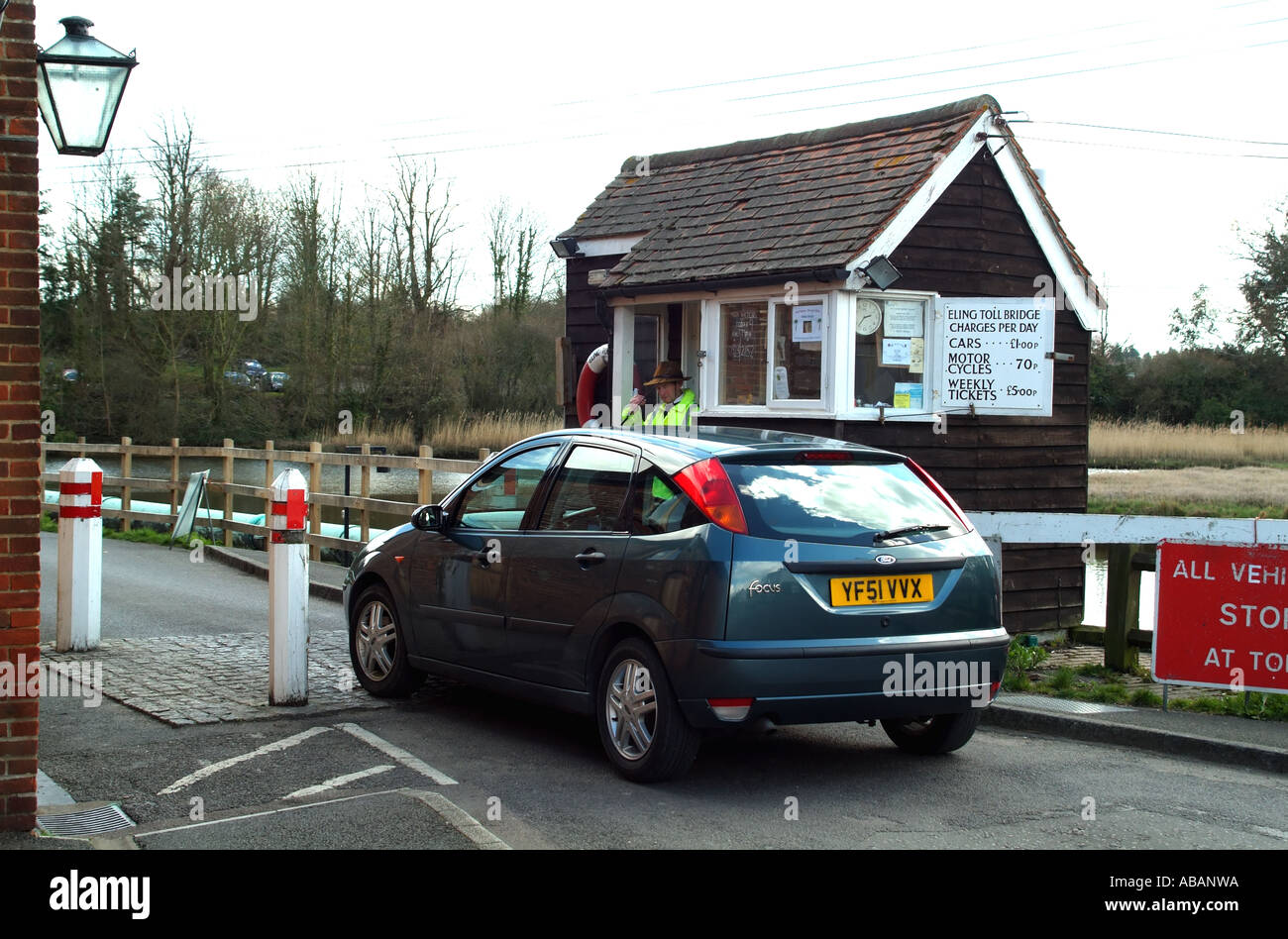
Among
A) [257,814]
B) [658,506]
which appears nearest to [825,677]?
[658,506]

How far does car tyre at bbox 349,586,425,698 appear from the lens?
7973mm

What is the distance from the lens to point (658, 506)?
629cm

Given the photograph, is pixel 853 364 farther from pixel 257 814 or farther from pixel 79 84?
pixel 257 814

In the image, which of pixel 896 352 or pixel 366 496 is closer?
pixel 896 352

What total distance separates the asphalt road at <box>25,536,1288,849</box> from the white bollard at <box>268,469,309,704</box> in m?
0.42

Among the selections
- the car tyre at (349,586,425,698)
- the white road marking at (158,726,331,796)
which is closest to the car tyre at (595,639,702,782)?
the white road marking at (158,726,331,796)

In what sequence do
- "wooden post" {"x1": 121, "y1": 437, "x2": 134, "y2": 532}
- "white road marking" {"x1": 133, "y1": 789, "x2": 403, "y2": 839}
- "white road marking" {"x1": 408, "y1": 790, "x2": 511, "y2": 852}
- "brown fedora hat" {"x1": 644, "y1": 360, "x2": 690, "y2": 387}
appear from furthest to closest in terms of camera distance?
1. "wooden post" {"x1": 121, "y1": 437, "x2": 134, "y2": 532}
2. "brown fedora hat" {"x1": 644, "y1": 360, "x2": 690, "y2": 387}
3. "white road marking" {"x1": 133, "y1": 789, "x2": 403, "y2": 839}
4. "white road marking" {"x1": 408, "y1": 790, "x2": 511, "y2": 852}

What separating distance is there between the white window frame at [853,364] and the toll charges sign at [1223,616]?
12.2ft

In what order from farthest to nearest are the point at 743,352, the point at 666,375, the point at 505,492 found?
the point at 666,375, the point at 743,352, the point at 505,492

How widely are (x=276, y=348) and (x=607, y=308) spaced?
31.2 meters

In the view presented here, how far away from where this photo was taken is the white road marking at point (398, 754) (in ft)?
20.3

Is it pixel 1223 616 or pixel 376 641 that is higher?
pixel 1223 616

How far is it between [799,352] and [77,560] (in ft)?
20.8

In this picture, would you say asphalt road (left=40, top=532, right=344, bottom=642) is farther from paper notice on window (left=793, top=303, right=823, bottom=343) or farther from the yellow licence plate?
the yellow licence plate
